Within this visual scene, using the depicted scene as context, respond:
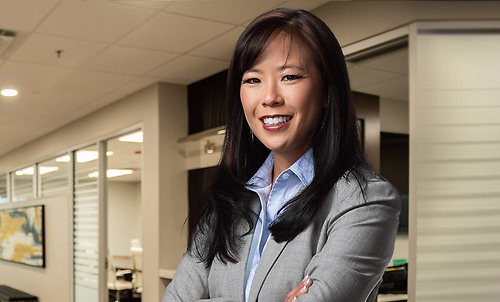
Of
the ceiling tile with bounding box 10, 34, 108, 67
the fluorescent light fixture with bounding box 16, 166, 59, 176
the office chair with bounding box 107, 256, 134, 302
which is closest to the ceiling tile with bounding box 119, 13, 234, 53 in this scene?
the ceiling tile with bounding box 10, 34, 108, 67

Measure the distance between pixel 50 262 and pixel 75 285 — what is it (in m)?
0.89

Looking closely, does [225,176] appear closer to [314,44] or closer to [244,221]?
[244,221]

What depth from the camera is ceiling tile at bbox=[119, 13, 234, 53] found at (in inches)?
118

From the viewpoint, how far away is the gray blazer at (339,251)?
30.9 inches

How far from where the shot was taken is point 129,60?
3.73 metres

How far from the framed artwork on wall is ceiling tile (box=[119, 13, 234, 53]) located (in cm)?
410

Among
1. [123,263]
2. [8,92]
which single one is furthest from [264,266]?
[123,263]

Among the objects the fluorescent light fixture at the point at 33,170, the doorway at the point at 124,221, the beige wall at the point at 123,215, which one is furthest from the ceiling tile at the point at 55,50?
the beige wall at the point at 123,215

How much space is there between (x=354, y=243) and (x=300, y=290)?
0.32 ft

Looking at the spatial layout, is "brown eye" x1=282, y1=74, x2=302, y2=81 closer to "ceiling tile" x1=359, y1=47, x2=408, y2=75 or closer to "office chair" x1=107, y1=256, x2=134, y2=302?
"ceiling tile" x1=359, y1=47, x2=408, y2=75

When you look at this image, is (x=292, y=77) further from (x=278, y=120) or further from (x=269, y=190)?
(x=269, y=190)

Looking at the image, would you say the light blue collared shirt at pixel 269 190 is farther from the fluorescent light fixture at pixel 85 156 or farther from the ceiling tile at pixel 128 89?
the fluorescent light fixture at pixel 85 156

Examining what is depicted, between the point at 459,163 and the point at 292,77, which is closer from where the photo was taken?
the point at 292,77

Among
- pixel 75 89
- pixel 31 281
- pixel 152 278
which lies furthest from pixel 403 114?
pixel 31 281
